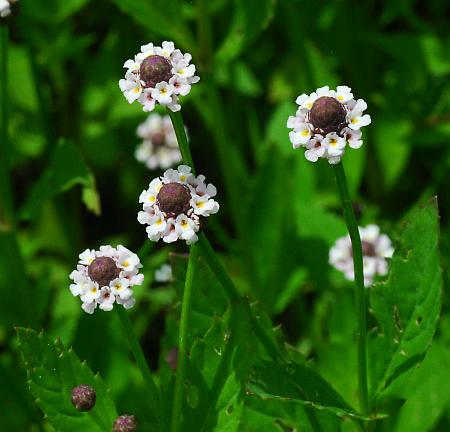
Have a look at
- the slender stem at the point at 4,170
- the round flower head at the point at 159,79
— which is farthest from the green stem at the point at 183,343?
the slender stem at the point at 4,170

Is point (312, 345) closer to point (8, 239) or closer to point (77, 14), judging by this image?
point (8, 239)

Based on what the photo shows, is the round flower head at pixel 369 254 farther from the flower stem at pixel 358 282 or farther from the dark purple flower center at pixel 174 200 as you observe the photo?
the dark purple flower center at pixel 174 200

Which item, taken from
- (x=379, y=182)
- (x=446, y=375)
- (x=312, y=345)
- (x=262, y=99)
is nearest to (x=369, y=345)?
(x=446, y=375)

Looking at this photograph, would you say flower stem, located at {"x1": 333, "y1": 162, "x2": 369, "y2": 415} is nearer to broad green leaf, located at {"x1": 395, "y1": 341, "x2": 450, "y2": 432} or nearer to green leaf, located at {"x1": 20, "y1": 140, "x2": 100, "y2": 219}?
broad green leaf, located at {"x1": 395, "y1": 341, "x2": 450, "y2": 432}

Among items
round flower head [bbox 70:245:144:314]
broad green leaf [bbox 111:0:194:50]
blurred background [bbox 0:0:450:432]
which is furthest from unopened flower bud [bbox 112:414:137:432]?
broad green leaf [bbox 111:0:194:50]

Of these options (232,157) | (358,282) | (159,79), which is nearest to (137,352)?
(358,282)
